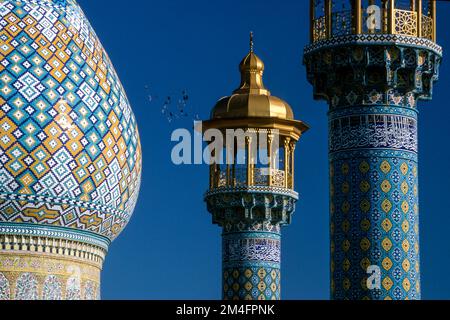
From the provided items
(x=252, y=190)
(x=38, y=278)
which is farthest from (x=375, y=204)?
(x=252, y=190)

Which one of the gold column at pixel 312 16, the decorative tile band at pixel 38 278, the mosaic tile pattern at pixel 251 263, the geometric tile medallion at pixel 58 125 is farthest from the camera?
the mosaic tile pattern at pixel 251 263

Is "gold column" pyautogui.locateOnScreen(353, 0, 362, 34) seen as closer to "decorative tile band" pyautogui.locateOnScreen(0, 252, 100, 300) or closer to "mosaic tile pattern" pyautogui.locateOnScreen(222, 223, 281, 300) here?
"decorative tile band" pyautogui.locateOnScreen(0, 252, 100, 300)

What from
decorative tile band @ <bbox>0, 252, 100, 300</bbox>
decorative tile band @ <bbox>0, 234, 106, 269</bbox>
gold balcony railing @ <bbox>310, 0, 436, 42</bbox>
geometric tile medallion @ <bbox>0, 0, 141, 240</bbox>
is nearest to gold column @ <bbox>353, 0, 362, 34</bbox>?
gold balcony railing @ <bbox>310, 0, 436, 42</bbox>

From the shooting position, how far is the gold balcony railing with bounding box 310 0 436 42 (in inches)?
870

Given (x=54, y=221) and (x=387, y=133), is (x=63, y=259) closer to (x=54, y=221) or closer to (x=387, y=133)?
(x=54, y=221)

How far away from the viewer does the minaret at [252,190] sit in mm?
33441

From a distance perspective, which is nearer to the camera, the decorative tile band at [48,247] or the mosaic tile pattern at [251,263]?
the decorative tile band at [48,247]

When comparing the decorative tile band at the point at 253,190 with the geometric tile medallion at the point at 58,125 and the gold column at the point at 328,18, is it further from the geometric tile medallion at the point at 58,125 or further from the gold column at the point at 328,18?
the gold column at the point at 328,18

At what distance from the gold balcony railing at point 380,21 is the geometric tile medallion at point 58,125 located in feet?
9.64

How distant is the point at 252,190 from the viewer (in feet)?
110

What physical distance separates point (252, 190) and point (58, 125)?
10.5 meters

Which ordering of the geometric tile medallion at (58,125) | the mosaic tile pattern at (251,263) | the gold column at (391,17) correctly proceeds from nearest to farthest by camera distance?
1. the gold column at (391,17)
2. the geometric tile medallion at (58,125)
3. the mosaic tile pattern at (251,263)

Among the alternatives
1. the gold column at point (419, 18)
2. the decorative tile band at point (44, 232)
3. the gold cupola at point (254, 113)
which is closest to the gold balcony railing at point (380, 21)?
the gold column at point (419, 18)

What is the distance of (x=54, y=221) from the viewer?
77.3 ft
